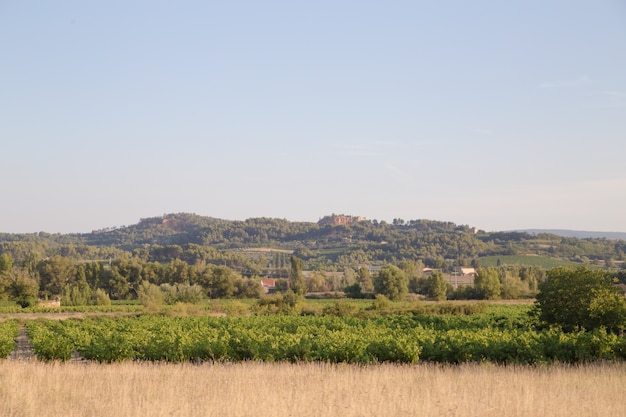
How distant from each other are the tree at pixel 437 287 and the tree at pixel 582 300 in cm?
6493

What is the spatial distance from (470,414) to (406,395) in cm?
141

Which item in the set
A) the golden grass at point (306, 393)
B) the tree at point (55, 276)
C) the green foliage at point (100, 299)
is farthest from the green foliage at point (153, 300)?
the golden grass at point (306, 393)

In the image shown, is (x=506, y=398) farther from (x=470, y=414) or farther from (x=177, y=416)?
(x=177, y=416)

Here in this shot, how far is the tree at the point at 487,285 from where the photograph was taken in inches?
3706

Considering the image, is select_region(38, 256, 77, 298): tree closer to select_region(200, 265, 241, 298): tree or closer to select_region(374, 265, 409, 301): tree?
select_region(200, 265, 241, 298): tree

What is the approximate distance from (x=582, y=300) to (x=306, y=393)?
880 inches

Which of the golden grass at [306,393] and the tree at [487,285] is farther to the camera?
the tree at [487,285]

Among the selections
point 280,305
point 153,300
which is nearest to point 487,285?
point 280,305

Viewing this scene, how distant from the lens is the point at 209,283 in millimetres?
101062

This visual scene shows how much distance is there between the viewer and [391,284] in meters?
97.1

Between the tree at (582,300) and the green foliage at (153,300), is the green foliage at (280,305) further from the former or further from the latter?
the tree at (582,300)

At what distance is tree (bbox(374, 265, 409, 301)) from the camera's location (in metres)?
96.8

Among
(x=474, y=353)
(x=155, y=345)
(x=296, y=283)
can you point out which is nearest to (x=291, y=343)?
(x=155, y=345)

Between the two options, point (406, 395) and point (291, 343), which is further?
point (291, 343)
